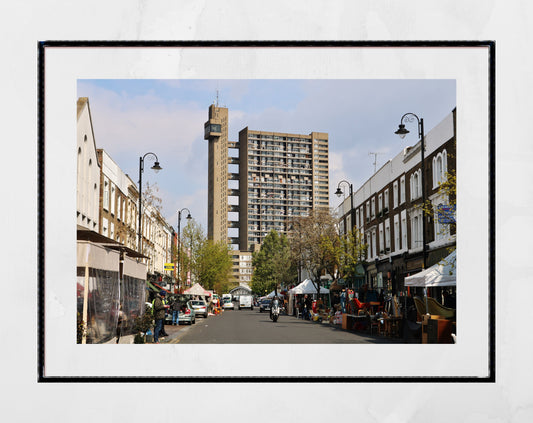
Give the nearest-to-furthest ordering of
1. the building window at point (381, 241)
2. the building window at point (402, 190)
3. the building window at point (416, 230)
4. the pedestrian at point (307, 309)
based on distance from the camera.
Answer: the building window at point (416, 230) → the building window at point (402, 190) → the building window at point (381, 241) → the pedestrian at point (307, 309)

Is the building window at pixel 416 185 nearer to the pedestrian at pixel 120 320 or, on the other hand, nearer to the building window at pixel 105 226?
the building window at pixel 105 226

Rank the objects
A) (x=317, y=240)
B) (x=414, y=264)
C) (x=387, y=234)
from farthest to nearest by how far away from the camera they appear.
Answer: (x=317, y=240), (x=387, y=234), (x=414, y=264)

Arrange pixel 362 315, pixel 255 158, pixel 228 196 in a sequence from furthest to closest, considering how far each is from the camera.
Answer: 1. pixel 228 196
2. pixel 255 158
3. pixel 362 315

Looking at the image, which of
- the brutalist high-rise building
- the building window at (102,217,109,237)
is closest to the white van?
the brutalist high-rise building

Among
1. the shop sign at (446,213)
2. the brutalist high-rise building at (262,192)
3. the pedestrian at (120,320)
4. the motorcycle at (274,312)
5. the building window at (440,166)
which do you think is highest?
the brutalist high-rise building at (262,192)

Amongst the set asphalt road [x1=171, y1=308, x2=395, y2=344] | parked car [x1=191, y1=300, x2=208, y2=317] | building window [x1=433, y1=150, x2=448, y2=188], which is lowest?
parked car [x1=191, y1=300, x2=208, y2=317]

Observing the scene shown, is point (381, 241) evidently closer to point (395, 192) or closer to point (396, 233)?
point (396, 233)

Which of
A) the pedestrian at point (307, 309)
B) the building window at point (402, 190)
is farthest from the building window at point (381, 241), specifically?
the pedestrian at point (307, 309)

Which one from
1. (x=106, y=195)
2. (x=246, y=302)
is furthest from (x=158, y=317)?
(x=246, y=302)

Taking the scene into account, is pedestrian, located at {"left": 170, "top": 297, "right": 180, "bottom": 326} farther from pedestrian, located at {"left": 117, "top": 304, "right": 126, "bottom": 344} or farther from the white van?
the white van

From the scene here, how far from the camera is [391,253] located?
37.7 meters
